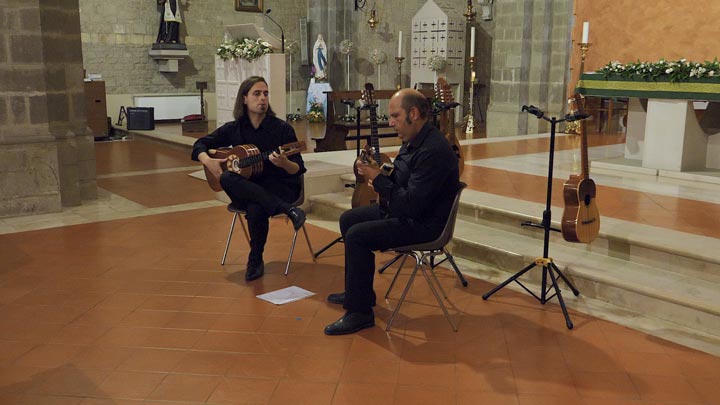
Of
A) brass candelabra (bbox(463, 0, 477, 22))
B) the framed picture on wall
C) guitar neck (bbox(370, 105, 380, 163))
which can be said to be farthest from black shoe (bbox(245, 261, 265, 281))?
the framed picture on wall

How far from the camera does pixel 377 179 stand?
3645 millimetres

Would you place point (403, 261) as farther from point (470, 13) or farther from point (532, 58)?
point (470, 13)

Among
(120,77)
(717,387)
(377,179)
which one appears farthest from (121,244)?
(120,77)

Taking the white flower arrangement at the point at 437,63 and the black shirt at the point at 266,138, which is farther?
the white flower arrangement at the point at 437,63

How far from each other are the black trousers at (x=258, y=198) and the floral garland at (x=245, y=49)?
224 inches

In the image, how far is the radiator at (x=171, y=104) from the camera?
1534 centimetres

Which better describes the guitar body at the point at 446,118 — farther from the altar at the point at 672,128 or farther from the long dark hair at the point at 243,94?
the altar at the point at 672,128

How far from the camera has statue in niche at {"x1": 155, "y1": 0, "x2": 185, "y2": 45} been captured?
15.1 metres

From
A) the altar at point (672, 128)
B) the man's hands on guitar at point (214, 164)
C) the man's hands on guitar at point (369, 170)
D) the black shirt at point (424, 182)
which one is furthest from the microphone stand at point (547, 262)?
the altar at point (672, 128)

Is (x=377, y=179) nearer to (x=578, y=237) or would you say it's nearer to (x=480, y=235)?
(x=578, y=237)

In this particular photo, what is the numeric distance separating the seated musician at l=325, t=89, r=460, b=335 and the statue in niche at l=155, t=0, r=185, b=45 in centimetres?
1265

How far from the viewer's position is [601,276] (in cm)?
423

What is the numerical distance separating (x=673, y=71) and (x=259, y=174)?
15.0ft

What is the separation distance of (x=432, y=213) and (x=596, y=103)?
924 cm
